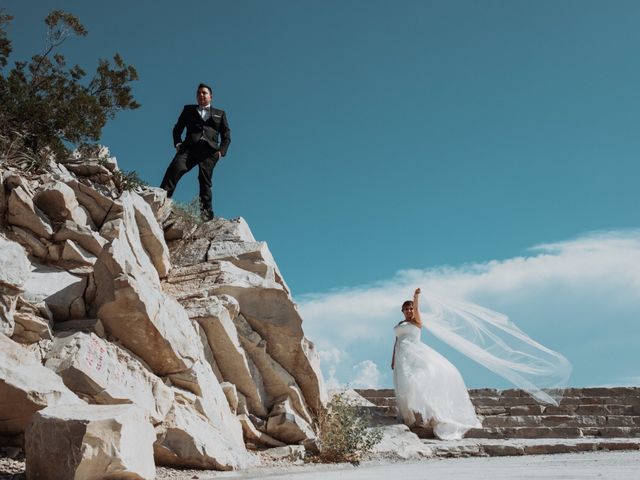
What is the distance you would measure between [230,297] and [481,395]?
8.43 m

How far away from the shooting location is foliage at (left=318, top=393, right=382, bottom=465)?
9.24m

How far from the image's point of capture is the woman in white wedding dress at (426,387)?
1290cm

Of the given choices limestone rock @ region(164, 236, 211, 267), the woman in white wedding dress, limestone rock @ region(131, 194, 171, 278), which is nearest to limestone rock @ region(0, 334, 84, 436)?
limestone rock @ region(131, 194, 171, 278)

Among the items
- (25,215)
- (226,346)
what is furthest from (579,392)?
(25,215)

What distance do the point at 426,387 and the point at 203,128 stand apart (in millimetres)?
8005

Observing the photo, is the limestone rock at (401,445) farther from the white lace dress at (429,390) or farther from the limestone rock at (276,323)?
the limestone rock at (276,323)

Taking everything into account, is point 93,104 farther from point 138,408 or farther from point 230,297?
point 138,408

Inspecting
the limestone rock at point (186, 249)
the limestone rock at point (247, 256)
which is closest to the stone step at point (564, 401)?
the limestone rock at point (247, 256)

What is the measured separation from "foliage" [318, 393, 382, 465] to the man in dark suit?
21.1ft

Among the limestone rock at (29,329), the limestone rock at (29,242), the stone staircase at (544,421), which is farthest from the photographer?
the stone staircase at (544,421)

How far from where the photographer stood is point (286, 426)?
10336 mm

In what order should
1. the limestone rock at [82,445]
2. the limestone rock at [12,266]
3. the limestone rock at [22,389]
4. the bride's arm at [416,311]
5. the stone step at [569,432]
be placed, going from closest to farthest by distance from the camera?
the limestone rock at [82,445] < the limestone rock at [22,389] < the limestone rock at [12,266] < the stone step at [569,432] < the bride's arm at [416,311]

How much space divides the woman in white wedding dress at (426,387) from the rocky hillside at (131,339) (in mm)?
2340

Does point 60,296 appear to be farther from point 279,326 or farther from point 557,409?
point 557,409
